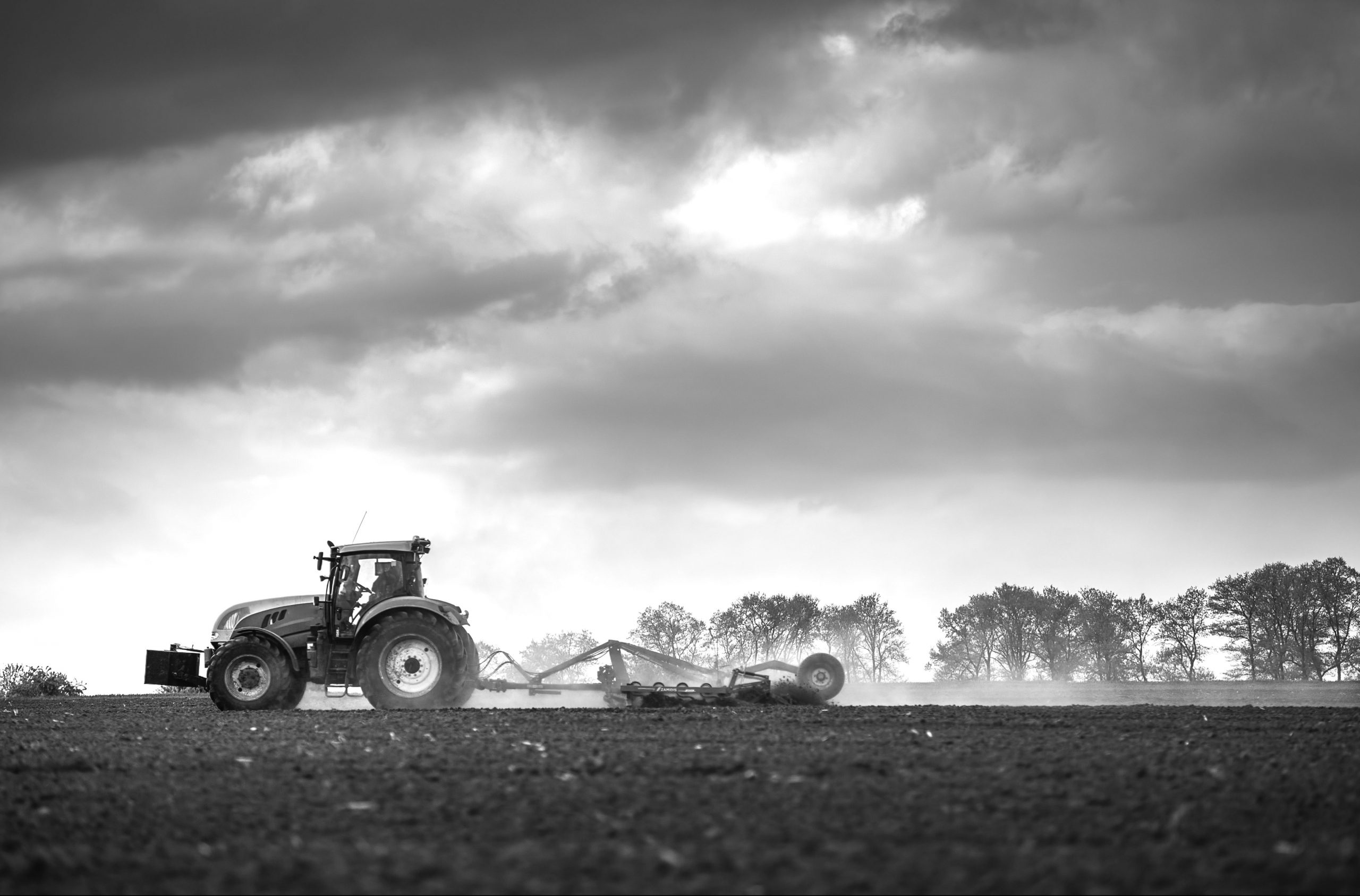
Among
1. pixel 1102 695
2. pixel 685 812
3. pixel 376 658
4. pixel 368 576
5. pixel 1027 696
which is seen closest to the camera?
pixel 685 812

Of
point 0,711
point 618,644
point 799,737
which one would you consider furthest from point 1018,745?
point 0,711

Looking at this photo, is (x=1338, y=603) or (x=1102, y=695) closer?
(x=1102, y=695)

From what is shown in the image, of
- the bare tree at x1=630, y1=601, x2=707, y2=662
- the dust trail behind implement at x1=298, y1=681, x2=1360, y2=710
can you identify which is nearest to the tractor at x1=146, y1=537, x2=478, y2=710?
the dust trail behind implement at x1=298, y1=681, x2=1360, y2=710

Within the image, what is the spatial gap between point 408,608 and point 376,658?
95cm

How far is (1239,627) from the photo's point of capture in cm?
5244

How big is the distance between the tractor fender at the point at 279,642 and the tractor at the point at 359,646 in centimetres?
2

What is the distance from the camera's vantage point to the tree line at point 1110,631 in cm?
5169

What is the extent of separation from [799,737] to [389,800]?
5406mm

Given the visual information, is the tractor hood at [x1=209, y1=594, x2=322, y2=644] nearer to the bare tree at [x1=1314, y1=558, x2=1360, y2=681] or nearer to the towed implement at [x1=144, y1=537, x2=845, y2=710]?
the towed implement at [x1=144, y1=537, x2=845, y2=710]

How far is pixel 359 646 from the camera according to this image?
18.8 m

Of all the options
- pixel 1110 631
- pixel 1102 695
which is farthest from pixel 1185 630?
pixel 1102 695

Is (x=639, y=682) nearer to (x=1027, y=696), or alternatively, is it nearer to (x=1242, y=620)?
(x=1027, y=696)

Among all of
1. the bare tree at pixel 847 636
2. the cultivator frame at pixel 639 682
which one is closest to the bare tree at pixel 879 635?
the bare tree at pixel 847 636

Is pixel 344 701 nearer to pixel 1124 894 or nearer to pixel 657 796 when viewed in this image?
pixel 657 796
